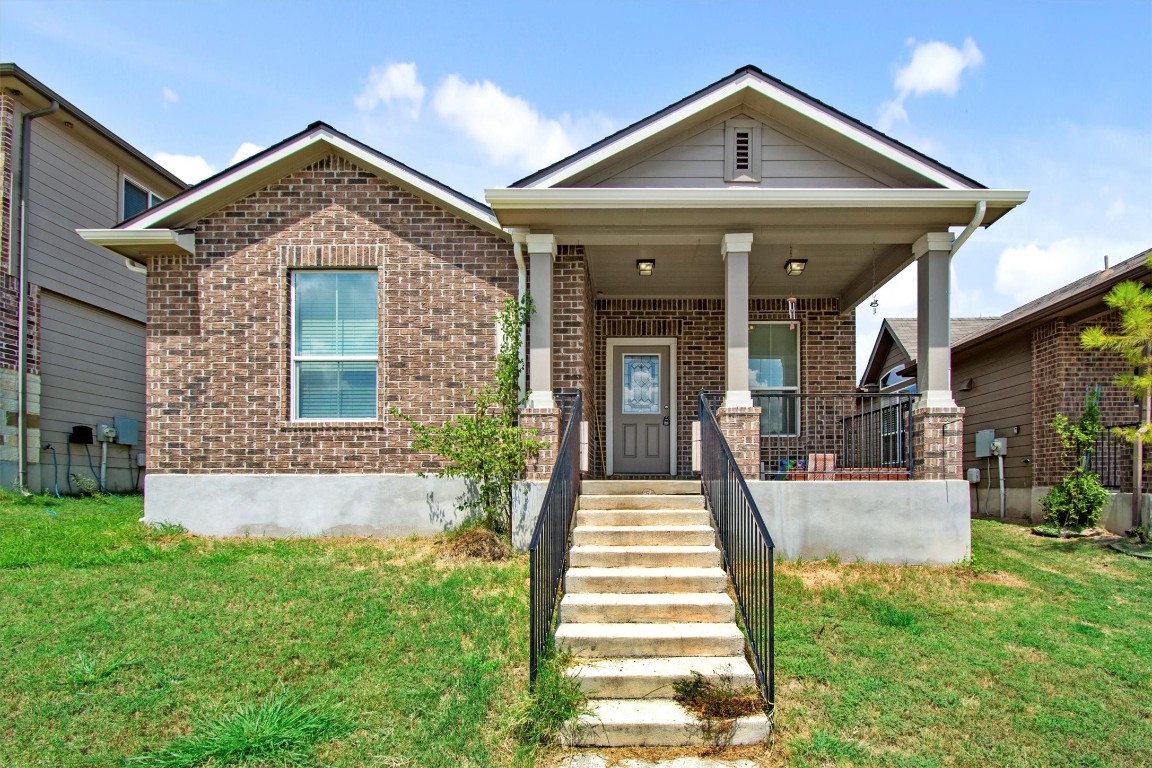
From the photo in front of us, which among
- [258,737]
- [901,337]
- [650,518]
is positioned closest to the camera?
[258,737]

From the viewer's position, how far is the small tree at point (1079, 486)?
394 inches

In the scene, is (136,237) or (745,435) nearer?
(745,435)

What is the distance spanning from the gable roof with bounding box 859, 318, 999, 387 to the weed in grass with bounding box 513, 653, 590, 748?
40.6 feet

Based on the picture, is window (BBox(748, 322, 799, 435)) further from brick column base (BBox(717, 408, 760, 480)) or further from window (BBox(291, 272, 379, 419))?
window (BBox(291, 272, 379, 419))

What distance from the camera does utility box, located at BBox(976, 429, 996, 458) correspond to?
13.1 meters

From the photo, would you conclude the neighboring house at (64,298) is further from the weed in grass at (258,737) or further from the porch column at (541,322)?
the weed in grass at (258,737)

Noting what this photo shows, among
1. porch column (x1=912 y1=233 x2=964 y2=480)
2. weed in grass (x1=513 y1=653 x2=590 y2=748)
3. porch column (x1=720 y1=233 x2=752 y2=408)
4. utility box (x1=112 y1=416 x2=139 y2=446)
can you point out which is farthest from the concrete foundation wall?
utility box (x1=112 y1=416 x2=139 y2=446)

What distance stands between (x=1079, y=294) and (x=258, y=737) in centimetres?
1033

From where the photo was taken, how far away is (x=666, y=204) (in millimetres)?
8109

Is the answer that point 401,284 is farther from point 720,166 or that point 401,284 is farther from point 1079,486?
point 1079,486

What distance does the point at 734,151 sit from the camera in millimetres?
8688

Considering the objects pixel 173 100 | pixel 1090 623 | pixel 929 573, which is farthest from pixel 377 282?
pixel 1090 623

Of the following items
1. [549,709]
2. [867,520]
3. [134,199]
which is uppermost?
[134,199]

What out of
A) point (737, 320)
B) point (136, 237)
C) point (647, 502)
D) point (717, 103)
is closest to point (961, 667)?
point (647, 502)
